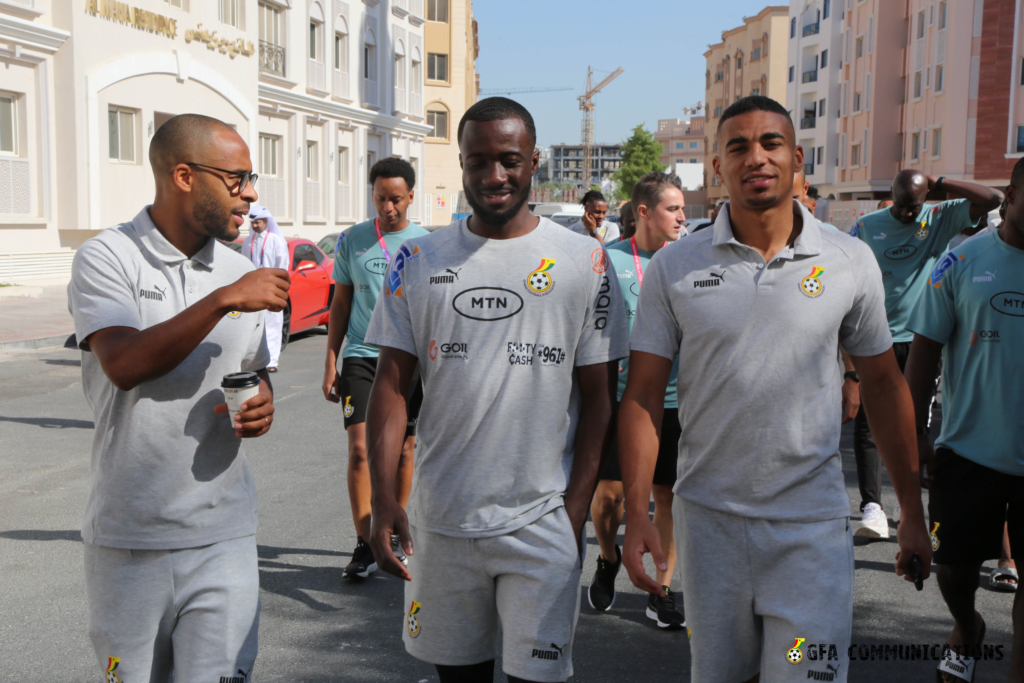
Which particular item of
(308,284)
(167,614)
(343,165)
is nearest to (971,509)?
(167,614)

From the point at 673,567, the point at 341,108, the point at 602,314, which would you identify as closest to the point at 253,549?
the point at 602,314

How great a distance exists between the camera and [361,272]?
552 cm

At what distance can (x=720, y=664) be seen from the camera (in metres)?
2.85

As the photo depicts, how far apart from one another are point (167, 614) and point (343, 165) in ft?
120

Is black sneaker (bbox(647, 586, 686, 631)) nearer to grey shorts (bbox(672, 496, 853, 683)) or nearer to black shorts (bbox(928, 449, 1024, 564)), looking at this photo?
black shorts (bbox(928, 449, 1024, 564))

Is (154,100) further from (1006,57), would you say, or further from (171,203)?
(1006,57)

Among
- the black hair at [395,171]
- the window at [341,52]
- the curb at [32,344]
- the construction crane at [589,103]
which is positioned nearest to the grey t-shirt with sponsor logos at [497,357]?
the black hair at [395,171]

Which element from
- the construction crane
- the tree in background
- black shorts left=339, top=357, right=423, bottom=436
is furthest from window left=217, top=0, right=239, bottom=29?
the construction crane

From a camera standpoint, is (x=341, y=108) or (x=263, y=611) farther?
(x=341, y=108)

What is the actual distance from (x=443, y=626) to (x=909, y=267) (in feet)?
14.9

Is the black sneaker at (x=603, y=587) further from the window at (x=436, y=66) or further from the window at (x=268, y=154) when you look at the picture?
the window at (x=436, y=66)

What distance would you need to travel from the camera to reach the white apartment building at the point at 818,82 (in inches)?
2628

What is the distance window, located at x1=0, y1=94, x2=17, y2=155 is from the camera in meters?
Result: 20.5

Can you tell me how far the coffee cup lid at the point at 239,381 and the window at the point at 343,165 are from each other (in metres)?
35.7
